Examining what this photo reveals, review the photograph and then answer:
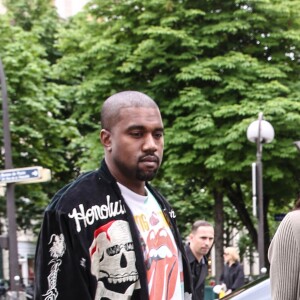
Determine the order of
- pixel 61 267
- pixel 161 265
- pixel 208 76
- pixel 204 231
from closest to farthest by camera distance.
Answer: pixel 61 267
pixel 161 265
pixel 204 231
pixel 208 76

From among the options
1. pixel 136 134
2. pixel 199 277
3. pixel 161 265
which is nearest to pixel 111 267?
pixel 161 265

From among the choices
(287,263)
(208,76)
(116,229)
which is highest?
(208,76)

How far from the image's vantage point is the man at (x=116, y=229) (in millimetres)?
3328

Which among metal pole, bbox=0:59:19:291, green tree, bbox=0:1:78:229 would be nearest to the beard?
metal pole, bbox=0:59:19:291

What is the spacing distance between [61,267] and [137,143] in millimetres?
495

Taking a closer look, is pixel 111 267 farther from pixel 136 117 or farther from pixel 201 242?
pixel 201 242

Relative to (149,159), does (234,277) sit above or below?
below

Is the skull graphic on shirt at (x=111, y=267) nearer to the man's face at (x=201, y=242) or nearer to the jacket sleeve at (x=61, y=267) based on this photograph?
the jacket sleeve at (x=61, y=267)

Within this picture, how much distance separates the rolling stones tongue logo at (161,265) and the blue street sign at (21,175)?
44.2ft

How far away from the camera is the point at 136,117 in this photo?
3486mm

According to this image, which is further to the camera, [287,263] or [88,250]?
[287,263]

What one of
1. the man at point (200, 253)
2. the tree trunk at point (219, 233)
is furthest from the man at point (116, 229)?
the tree trunk at point (219, 233)

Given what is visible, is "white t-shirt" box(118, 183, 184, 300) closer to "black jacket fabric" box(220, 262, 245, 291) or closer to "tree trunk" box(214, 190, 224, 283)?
"black jacket fabric" box(220, 262, 245, 291)

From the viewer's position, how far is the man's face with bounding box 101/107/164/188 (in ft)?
11.4
